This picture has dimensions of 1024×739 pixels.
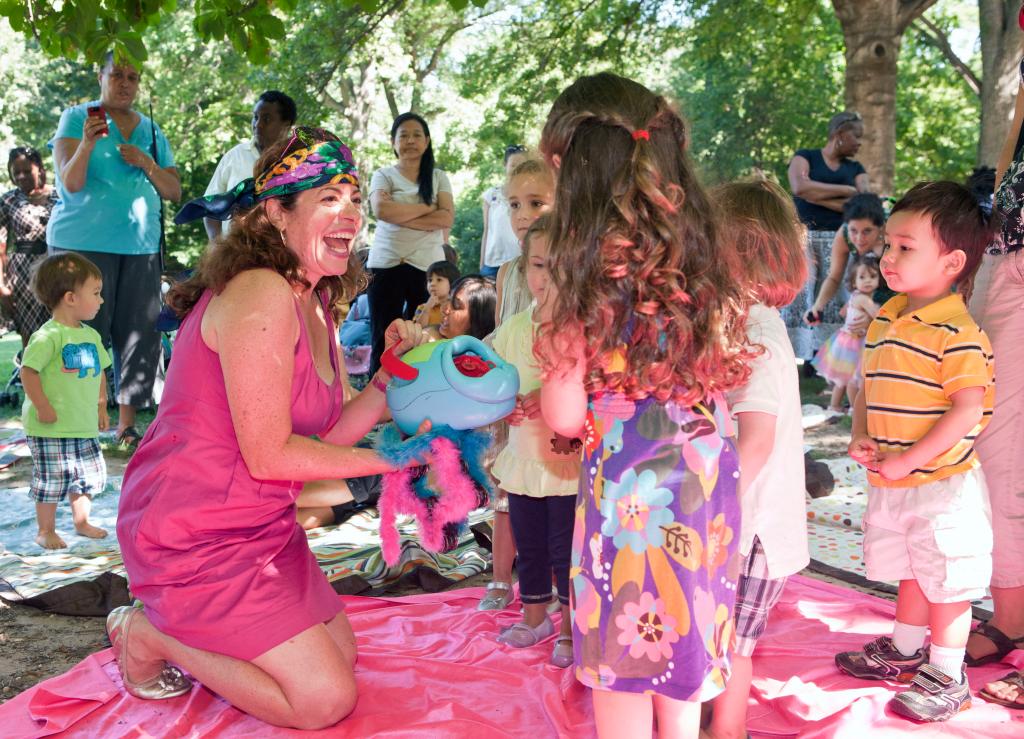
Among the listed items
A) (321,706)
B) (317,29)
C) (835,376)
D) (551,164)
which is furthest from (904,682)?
(317,29)

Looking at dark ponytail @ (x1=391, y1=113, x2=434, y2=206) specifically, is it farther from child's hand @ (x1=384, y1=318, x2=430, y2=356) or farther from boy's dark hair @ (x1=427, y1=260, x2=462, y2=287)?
child's hand @ (x1=384, y1=318, x2=430, y2=356)

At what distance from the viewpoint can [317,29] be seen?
35.7 ft

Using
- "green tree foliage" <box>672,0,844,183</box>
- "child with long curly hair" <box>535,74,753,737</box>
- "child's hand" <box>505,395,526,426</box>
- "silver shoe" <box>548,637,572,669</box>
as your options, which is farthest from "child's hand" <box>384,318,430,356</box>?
"green tree foliage" <box>672,0,844,183</box>

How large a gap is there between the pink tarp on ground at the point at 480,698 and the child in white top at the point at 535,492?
9cm

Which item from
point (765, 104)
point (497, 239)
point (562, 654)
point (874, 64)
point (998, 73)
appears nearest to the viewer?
point (562, 654)

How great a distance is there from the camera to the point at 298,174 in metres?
2.31

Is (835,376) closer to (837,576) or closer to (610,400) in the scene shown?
(837,576)

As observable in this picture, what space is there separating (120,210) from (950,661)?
461cm

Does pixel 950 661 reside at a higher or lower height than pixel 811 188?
lower

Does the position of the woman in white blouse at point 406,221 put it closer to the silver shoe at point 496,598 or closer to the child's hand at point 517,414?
the silver shoe at point 496,598

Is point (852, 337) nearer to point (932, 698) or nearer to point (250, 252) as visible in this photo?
point (932, 698)

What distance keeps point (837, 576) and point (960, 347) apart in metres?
1.36

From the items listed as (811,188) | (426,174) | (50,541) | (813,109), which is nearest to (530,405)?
(50,541)

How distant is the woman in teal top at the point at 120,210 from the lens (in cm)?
492
